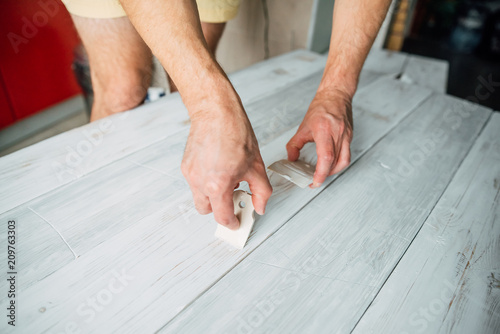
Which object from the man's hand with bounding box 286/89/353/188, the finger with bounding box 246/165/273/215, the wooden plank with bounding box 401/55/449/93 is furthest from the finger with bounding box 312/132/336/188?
the wooden plank with bounding box 401/55/449/93

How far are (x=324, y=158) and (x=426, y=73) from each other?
1343 mm

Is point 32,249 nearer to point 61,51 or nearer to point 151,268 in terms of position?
point 151,268

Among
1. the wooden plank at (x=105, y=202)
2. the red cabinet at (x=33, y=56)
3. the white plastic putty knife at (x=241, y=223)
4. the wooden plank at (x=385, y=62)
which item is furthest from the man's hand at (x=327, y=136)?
the red cabinet at (x=33, y=56)

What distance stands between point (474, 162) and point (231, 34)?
2033mm

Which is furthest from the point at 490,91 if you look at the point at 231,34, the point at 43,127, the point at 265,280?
the point at 43,127

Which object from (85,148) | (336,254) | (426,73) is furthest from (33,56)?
(426,73)

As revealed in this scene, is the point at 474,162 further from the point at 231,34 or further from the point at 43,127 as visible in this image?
the point at 43,127

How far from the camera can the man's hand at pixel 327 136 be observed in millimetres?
659

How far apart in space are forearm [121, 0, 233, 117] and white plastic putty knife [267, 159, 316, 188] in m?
0.24

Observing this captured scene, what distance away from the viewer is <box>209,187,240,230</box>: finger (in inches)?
19.4

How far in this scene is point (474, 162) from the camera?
845mm

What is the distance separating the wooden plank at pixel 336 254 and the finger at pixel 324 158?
0.06 meters

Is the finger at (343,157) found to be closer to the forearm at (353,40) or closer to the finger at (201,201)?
the forearm at (353,40)

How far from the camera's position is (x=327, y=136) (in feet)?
2.23
